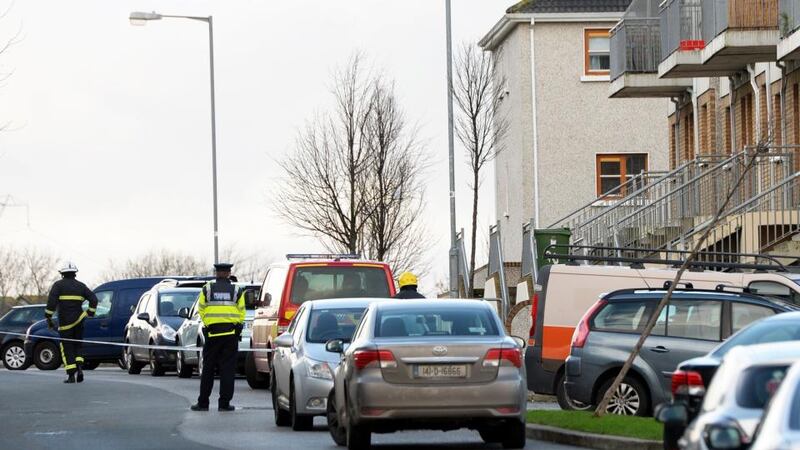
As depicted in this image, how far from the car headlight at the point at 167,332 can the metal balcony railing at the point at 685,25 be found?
409 inches

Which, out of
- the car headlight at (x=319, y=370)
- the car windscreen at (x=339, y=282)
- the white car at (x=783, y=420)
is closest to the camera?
the white car at (x=783, y=420)

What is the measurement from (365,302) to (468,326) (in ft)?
15.2

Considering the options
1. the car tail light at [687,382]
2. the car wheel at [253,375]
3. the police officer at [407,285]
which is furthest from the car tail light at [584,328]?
the car wheel at [253,375]

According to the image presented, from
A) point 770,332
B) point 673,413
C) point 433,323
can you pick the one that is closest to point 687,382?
point 770,332

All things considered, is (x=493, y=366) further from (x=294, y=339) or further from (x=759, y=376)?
(x=759, y=376)

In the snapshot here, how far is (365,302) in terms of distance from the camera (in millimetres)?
21844

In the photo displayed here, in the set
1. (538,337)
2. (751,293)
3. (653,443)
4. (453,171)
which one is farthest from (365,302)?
(453,171)

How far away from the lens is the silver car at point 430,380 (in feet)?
54.7

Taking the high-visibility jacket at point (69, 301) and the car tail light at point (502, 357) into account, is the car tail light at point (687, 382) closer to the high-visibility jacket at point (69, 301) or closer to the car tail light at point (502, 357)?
the car tail light at point (502, 357)

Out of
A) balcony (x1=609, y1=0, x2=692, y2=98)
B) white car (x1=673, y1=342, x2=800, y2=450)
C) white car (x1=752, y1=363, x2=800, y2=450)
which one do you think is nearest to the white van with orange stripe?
white car (x1=673, y1=342, x2=800, y2=450)

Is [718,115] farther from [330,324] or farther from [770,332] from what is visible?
[770,332]

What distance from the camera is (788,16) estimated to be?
1227 inches

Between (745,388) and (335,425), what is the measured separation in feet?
29.6

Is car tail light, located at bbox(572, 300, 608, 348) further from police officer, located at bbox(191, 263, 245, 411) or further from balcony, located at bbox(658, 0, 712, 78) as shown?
balcony, located at bbox(658, 0, 712, 78)
